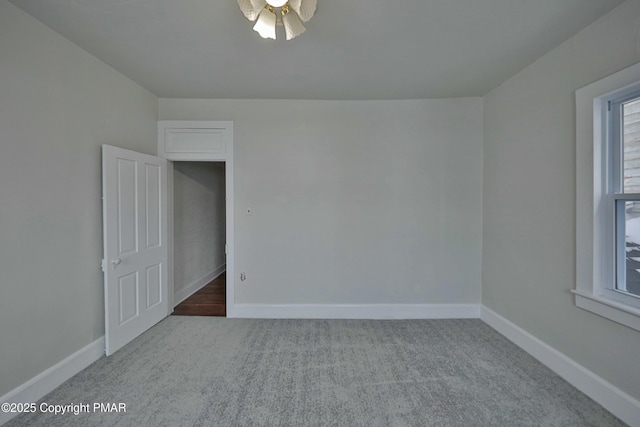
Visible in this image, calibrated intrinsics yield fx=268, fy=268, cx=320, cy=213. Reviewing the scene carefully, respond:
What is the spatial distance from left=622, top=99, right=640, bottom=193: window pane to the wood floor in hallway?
3.94m

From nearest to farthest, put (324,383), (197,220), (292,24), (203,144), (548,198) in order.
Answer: (292,24) < (324,383) < (548,198) < (203,144) < (197,220)

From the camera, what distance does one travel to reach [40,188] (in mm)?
1941

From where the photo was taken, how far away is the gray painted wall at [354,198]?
3.28 m

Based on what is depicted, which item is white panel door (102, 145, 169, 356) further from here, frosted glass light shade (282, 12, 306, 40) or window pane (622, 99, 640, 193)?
window pane (622, 99, 640, 193)

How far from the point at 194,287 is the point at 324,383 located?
9.90ft

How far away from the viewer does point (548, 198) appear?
232cm

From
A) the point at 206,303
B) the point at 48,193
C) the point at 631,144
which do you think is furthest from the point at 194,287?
the point at 631,144

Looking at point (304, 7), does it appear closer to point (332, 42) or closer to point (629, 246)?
point (332, 42)

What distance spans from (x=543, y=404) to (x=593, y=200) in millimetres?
1488

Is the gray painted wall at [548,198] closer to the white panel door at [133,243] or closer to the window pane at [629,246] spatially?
the window pane at [629,246]

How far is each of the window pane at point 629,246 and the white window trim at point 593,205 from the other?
0.18 feet

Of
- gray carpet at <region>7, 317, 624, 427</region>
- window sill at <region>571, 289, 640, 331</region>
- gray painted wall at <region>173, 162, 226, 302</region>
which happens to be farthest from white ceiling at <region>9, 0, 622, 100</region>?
gray carpet at <region>7, 317, 624, 427</region>

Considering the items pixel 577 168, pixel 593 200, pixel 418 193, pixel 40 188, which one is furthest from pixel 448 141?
pixel 40 188

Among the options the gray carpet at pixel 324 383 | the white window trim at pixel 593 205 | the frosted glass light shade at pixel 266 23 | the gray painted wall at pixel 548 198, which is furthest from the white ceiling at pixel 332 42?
the gray carpet at pixel 324 383
